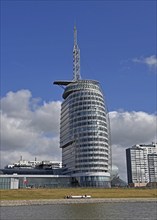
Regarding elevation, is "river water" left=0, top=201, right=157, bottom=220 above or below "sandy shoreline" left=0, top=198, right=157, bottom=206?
above

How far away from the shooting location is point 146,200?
399ft

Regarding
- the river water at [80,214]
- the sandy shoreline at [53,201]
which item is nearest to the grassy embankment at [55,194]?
the sandy shoreline at [53,201]

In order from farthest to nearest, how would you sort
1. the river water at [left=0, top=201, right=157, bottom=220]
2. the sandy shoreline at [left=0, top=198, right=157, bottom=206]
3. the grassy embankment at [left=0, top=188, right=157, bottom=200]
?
the grassy embankment at [left=0, top=188, right=157, bottom=200]
the sandy shoreline at [left=0, top=198, right=157, bottom=206]
the river water at [left=0, top=201, right=157, bottom=220]

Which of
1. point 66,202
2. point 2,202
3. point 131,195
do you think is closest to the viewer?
point 2,202

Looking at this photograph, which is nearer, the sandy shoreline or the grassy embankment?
the sandy shoreline

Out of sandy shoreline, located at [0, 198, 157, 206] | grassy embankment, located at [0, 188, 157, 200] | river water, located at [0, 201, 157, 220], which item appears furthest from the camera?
grassy embankment, located at [0, 188, 157, 200]

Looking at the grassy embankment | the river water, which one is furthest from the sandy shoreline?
the river water

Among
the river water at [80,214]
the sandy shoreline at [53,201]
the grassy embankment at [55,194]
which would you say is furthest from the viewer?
the grassy embankment at [55,194]

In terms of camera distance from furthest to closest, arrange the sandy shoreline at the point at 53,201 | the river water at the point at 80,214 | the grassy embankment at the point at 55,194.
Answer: the grassy embankment at the point at 55,194 → the sandy shoreline at the point at 53,201 → the river water at the point at 80,214

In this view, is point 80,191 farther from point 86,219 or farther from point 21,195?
point 86,219

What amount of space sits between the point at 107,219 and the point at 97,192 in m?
81.6

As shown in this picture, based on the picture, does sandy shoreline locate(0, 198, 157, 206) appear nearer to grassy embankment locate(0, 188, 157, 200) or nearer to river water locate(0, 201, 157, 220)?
grassy embankment locate(0, 188, 157, 200)

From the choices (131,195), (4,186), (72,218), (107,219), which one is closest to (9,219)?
(72,218)

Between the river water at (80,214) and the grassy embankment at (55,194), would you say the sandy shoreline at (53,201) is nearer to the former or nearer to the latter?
the grassy embankment at (55,194)
